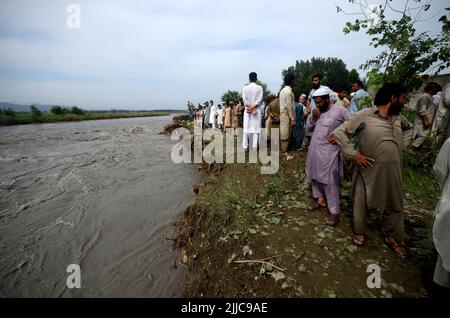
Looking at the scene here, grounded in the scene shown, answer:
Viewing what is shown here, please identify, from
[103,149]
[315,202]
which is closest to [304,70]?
[103,149]

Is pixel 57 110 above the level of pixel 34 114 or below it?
above

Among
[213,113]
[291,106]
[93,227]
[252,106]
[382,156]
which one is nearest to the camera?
[382,156]

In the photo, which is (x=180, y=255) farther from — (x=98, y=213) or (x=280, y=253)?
(x=98, y=213)

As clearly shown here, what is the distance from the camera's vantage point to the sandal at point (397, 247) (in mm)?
2782

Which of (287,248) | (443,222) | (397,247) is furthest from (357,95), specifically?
(287,248)

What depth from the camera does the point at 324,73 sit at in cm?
5159

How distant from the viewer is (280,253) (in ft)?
9.48

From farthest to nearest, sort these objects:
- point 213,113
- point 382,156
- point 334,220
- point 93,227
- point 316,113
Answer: point 213,113, point 93,227, point 316,113, point 334,220, point 382,156

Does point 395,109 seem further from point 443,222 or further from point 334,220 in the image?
point 334,220

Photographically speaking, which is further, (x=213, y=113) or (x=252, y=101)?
(x=213, y=113)

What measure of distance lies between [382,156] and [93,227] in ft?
17.2

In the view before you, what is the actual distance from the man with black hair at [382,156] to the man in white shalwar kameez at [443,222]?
0.54 meters

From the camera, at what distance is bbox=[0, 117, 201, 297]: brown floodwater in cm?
325
